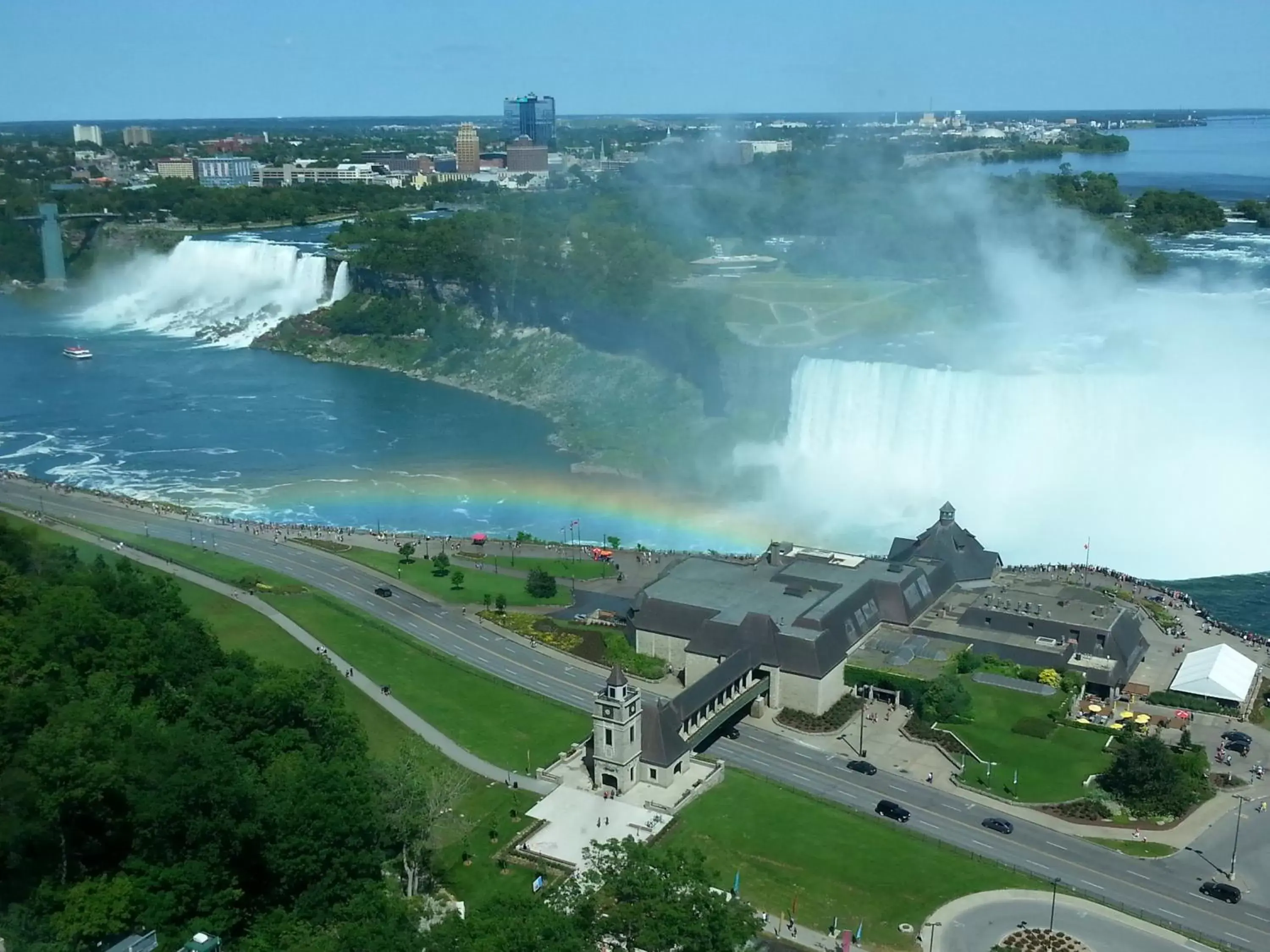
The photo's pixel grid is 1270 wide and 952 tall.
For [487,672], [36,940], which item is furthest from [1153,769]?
[36,940]

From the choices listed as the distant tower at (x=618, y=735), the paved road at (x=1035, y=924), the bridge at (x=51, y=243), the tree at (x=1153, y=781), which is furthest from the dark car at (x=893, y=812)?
the bridge at (x=51, y=243)

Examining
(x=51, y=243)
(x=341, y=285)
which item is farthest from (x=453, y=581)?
(x=51, y=243)

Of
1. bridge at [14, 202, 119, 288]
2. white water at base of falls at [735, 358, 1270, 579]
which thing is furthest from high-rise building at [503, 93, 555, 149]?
white water at base of falls at [735, 358, 1270, 579]

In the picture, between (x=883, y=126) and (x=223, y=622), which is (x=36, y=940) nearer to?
(x=223, y=622)

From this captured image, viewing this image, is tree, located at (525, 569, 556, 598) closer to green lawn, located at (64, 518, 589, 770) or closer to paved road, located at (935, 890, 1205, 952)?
green lawn, located at (64, 518, 589, 770)

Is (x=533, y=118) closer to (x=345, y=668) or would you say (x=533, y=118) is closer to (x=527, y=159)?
(x=527, y=159)

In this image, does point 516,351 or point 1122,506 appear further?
point 516,351
